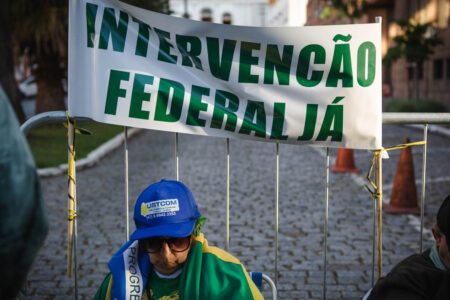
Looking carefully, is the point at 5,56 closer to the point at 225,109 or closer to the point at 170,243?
the point at 225,109

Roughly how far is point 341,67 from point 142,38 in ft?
3.45

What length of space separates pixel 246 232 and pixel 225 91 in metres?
3.30

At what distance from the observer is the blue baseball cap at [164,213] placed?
7.55ft

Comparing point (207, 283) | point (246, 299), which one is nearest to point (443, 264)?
point (246, 299)

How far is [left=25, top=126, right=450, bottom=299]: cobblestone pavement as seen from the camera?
4944 mm

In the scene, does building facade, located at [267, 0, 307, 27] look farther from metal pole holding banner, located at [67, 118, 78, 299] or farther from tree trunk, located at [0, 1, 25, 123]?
metal pole holding banner, located at [67, 118, 78, 299]

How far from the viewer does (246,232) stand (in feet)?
20.6

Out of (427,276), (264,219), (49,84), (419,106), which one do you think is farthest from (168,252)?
(419,106)

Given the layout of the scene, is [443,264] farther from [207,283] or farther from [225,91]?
[225,91]

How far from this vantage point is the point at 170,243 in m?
2.34

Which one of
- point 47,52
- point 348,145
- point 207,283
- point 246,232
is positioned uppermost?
point 47,52

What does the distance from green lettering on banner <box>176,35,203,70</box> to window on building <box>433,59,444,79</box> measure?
83.3 ft

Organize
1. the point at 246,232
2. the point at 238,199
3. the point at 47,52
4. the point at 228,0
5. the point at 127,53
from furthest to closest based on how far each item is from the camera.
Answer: the point at 228,0, the point at 47,52, the point at 238,199, the point at 246,232, the point at 127,53

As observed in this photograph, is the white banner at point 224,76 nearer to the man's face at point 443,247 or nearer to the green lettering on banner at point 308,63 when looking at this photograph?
the green lettering on banner at point 308,63
